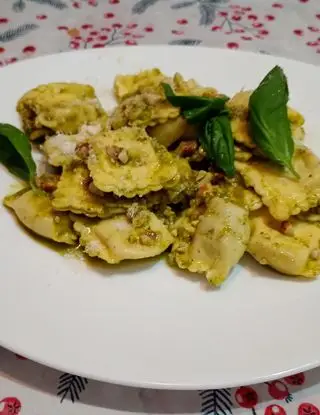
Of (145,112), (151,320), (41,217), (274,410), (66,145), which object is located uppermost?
(145,112)

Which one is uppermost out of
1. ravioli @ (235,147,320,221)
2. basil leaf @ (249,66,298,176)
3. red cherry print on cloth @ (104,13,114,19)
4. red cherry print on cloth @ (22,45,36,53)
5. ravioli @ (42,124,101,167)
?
basil leaf @ (249,66,298,176)

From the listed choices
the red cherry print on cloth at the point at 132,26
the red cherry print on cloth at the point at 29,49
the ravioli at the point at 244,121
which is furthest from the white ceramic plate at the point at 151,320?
the red cherry print on cloth at the point at 132,26

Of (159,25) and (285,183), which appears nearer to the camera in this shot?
(285,183)

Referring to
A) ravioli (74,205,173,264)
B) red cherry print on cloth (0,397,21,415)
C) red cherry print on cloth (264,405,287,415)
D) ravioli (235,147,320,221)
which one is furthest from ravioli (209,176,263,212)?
red cherry print on cloth (0,397,21,415)

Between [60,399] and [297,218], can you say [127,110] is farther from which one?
[60,399]

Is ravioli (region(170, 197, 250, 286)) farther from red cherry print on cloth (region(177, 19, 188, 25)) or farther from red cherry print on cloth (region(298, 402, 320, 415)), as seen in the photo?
red cherry print on cloth (region(177, 19, 188, 25))

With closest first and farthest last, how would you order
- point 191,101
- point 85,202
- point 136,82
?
point 85,202, point 191,101, point 136,82

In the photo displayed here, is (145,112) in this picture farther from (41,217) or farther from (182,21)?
(182,21)

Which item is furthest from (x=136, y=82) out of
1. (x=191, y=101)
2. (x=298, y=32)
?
(x=298, y=32)

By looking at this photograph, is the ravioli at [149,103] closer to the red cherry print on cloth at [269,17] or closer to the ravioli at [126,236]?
the ravioli at [126,236]
